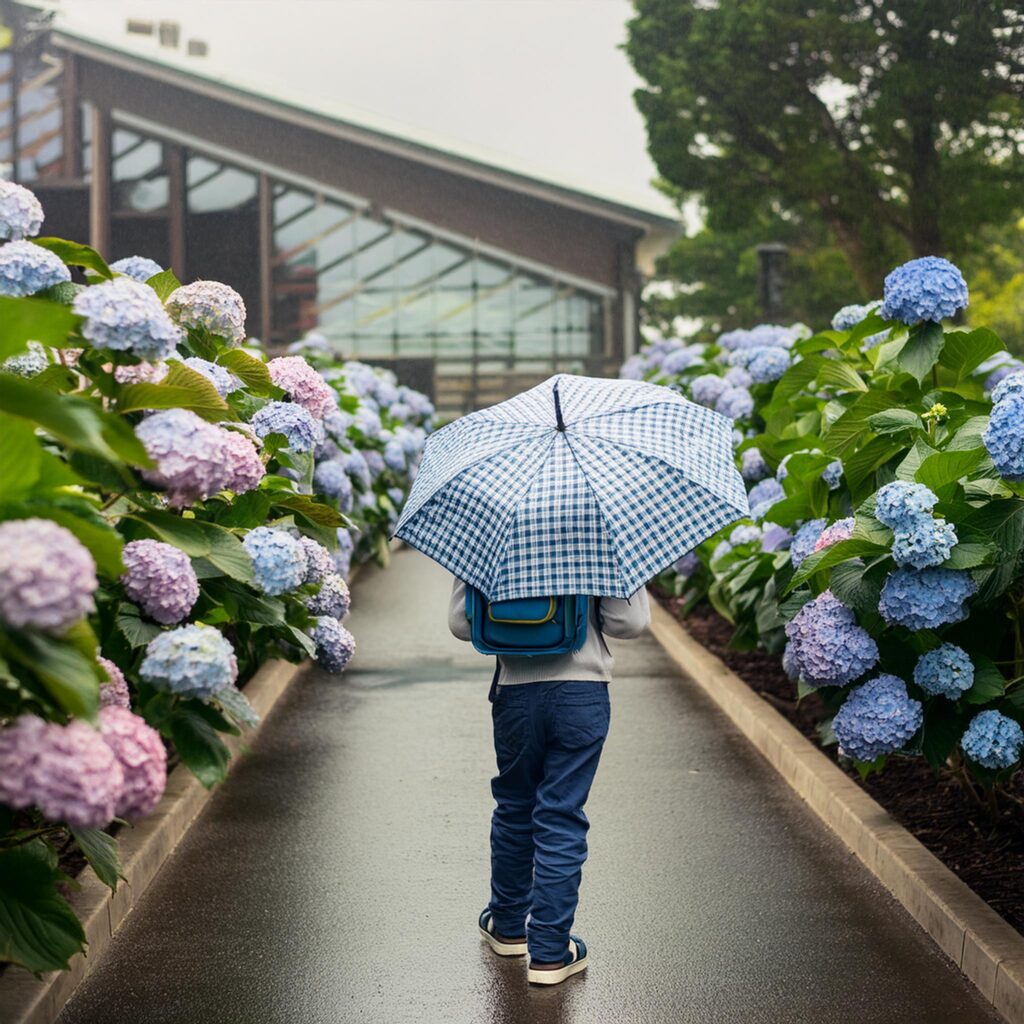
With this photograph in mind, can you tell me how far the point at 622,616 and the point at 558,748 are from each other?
381mm

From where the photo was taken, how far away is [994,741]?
4.03 metres

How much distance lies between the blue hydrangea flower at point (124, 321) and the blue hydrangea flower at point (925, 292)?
2588mm

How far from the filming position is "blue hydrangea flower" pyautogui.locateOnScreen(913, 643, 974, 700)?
4102mm

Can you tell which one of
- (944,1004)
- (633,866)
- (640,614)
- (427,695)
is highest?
(640,614)

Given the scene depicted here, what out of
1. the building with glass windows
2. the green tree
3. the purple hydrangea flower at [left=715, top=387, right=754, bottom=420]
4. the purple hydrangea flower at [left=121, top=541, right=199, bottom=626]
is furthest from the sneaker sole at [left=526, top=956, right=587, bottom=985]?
the building with glass windows

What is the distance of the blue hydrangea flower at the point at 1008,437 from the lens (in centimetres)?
360

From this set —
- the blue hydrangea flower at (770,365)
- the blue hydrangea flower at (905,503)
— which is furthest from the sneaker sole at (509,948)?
the blue hydrangea flower at (770,365)

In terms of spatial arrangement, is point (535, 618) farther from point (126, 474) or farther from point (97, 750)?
point (97, 750)

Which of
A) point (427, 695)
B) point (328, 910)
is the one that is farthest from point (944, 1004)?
point (427, 695)

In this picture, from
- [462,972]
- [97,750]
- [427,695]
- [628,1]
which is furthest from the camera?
[628,1]

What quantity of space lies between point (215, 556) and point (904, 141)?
21747 millimetres

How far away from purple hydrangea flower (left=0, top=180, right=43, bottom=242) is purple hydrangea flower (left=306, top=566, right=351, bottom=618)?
1.36 meters

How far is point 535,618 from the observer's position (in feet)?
12.8

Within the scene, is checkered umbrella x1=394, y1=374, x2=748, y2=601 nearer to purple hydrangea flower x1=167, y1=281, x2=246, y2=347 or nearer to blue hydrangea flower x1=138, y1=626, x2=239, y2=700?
purple hydrangea flower x1=167, y1=281, x2=246, y2=347
